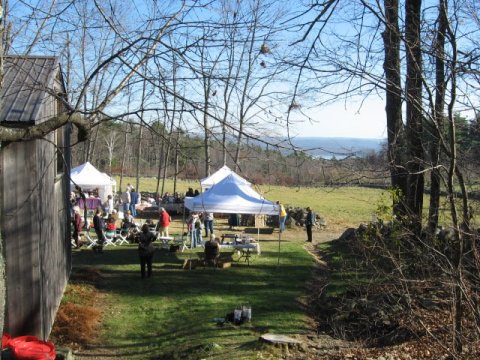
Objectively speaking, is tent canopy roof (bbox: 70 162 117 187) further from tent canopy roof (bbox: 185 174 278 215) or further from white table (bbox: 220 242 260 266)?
white table (bbox: 220 242 260 266)

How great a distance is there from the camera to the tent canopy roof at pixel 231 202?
16.9 m

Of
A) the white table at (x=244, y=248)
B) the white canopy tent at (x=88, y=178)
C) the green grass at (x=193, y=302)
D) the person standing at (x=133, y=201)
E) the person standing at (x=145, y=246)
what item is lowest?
the green grass at (x=193, y=302)

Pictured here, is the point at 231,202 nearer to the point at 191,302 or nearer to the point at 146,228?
the point at 146,228

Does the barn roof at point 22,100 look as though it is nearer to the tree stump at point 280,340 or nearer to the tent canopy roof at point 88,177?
the tree stump at point 280,340

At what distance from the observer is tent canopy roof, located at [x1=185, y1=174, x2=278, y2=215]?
16.9 m

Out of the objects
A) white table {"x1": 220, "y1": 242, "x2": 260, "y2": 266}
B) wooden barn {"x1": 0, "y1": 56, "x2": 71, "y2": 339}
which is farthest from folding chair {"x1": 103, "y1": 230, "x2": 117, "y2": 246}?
wooden barn {"x1": 0, "y1": 56, "x2": 71, "y2": 339}

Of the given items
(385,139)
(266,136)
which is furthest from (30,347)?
(385,139)

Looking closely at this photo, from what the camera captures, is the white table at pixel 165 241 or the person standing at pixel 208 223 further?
the person standing at pixel 208 223

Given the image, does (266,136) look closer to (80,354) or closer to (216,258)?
(80,354)

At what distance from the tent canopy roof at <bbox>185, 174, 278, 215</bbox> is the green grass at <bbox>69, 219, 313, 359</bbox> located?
1.79 metres

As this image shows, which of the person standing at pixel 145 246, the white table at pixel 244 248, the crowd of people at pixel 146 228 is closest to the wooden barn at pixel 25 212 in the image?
the crowd of people at pixel 146 228

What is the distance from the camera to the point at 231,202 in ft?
56.6

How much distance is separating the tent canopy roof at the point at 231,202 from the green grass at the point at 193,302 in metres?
1.79

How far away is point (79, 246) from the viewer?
19969 millimetres
